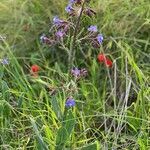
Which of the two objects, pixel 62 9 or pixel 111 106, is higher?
pixel 62 9

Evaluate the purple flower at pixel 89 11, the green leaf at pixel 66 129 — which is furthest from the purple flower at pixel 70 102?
the purple flower at pixel 89 11

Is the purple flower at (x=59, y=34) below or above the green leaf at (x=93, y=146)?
above

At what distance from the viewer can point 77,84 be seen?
2.73 meters

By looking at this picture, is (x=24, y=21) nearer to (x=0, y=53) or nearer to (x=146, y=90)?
(x=0, y=53)

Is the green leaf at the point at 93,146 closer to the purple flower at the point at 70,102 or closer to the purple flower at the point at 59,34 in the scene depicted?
the purple flower at the point at 70,102

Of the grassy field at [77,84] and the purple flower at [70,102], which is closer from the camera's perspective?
the purple flower at [70,102]

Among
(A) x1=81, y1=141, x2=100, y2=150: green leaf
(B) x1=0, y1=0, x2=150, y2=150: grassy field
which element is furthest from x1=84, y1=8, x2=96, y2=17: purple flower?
(A) x1=81, y1=141, x2=100, y2=150: green leaf

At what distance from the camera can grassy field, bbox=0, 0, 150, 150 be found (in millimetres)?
2062

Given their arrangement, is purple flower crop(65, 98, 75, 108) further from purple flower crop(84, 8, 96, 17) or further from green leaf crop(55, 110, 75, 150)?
purple flower crop(84, 8, 96, 17)

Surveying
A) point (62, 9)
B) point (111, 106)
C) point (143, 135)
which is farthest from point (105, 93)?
point (62, 9)

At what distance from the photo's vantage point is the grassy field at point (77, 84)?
2062mm

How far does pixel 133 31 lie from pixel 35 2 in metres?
0.66

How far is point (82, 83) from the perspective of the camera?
257cm

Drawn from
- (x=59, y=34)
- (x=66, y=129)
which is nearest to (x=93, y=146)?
(x=66, y=129)
